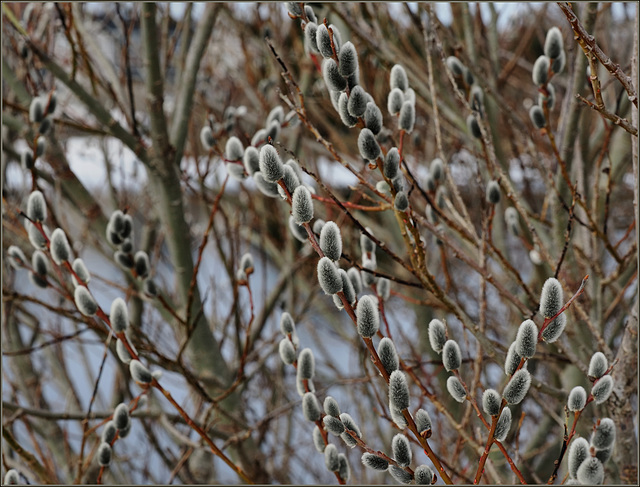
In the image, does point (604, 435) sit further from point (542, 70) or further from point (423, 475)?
point (542, 70)

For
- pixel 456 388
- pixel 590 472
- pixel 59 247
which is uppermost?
pixel 59 247

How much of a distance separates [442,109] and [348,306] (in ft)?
3.22

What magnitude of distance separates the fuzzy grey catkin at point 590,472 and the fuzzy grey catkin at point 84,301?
0.62m

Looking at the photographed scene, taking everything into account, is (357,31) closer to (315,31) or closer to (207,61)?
(315,31)

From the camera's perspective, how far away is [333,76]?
25.3 inches

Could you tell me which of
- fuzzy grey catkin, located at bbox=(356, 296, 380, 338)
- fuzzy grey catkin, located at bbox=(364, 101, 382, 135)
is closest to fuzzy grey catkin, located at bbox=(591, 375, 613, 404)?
fuzzy grey catkin, located at bbox=(356, 296, 380, 338)

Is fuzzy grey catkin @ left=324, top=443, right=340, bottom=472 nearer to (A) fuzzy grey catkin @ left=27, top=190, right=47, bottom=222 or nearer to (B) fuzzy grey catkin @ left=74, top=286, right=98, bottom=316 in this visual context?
(B) fuzzy grey catkin @ left=74, top=286, right=98, bottom=316

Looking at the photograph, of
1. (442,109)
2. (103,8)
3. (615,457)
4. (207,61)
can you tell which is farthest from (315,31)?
(103,8)

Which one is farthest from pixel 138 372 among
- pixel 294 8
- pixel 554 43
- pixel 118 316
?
pixel 554 43

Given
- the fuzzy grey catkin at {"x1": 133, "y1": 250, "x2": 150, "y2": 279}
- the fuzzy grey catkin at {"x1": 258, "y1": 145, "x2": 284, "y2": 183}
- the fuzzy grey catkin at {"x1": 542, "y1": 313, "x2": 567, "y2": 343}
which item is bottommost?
the fuzzy grey catkin at {"x1": 542, "y1": 313, "x2": 567, "y2": 343}

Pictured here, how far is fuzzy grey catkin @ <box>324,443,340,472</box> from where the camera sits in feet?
2.33

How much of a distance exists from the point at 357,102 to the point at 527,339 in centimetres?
29

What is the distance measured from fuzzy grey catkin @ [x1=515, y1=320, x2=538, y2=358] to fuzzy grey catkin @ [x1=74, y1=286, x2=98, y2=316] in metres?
0.56

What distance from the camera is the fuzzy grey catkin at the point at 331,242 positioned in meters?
0.58
